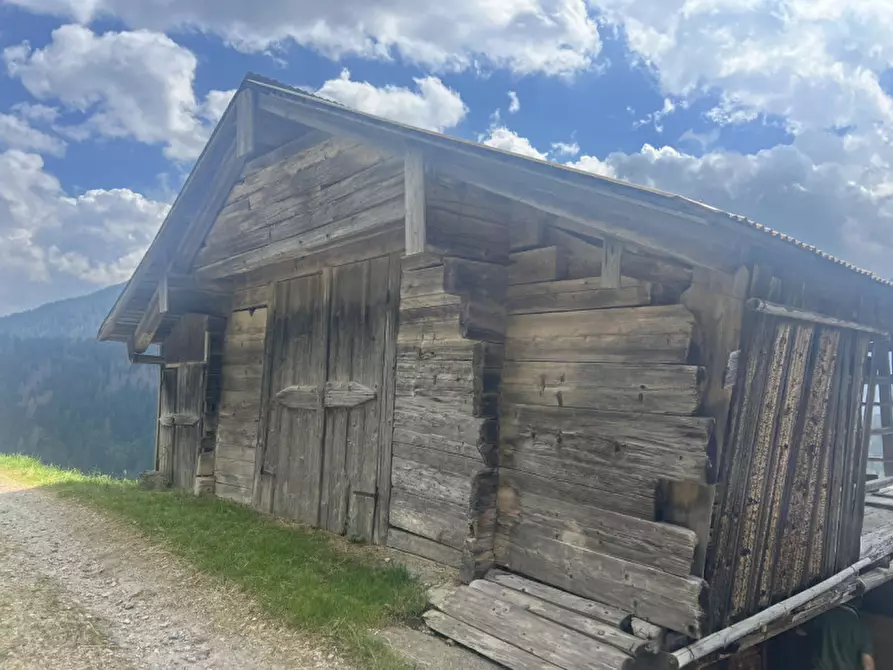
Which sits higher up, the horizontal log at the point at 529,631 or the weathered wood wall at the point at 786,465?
the weathered wood wall at the point at 786,465

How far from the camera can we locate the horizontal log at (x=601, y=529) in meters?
4.63

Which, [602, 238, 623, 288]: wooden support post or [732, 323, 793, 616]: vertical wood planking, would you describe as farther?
[732, 323, 793, 616]: vertical wood planking

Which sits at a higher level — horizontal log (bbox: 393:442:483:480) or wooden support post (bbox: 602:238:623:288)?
wooden support post (bbox: 602:238:623:288)

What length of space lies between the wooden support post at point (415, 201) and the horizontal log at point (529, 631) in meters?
3.07

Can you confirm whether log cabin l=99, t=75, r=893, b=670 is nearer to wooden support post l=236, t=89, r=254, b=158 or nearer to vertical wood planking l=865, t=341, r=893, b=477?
wooden support post l=236, t=89, r=254, b=158

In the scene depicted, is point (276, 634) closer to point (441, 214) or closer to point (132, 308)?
point (441, 214)

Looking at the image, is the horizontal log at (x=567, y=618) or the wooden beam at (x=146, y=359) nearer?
the horizontal log at (x=567, y=618)

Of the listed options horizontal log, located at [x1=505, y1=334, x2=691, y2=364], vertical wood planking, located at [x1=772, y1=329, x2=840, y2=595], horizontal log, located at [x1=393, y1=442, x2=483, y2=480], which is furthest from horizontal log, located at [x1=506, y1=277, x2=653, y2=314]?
vertical wood planking, located at [x1=772, y1=329, x2=840, y2=595]

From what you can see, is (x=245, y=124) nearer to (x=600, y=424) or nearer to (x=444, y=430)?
(x=444, y=430)

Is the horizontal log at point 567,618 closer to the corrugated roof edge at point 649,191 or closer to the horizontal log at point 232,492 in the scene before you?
the corrugated roof edge at point 649,191

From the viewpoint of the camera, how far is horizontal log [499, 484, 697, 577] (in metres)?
4.63

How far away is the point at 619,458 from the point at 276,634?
9.98 ft

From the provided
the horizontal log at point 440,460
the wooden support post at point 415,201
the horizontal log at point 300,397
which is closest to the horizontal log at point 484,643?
the horizontal log at point 440,460

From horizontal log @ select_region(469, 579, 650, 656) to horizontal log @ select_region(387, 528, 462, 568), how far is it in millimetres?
583
